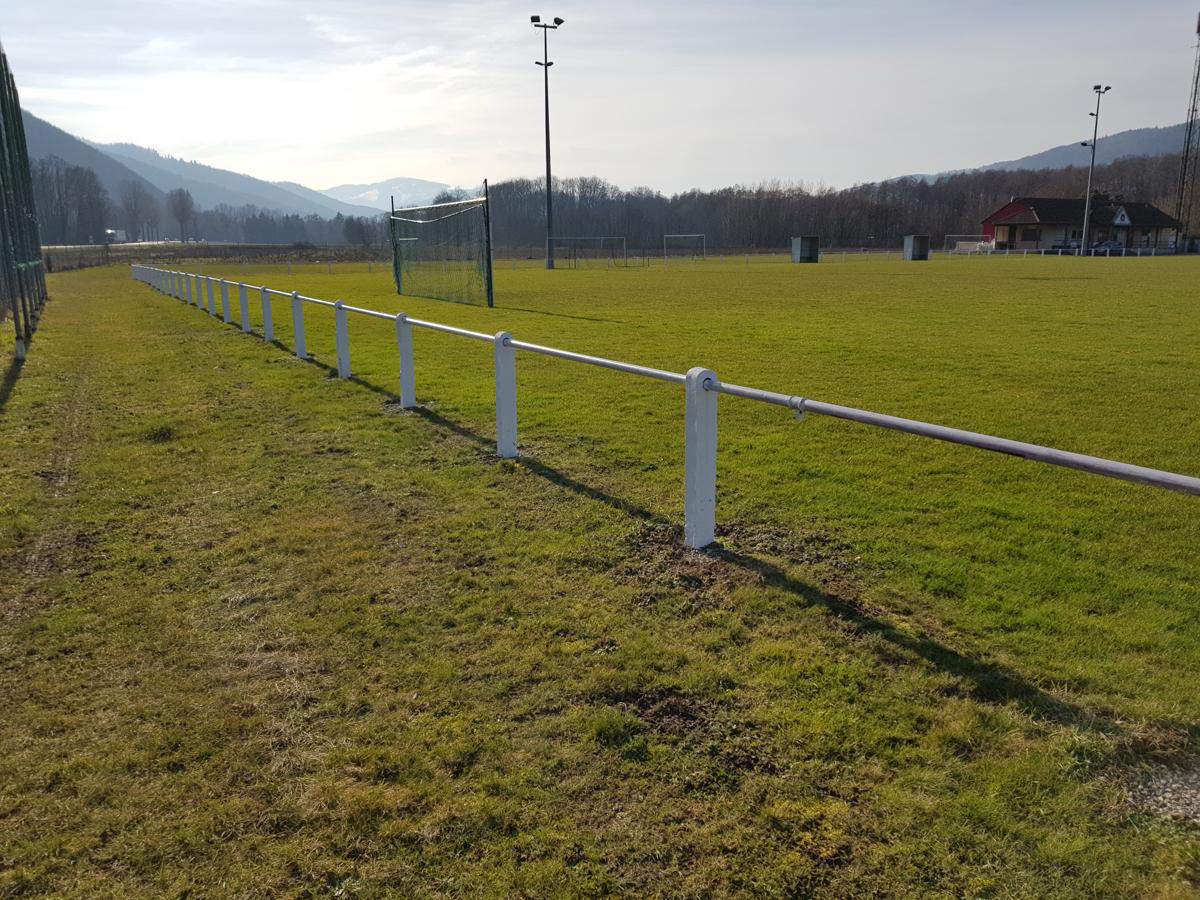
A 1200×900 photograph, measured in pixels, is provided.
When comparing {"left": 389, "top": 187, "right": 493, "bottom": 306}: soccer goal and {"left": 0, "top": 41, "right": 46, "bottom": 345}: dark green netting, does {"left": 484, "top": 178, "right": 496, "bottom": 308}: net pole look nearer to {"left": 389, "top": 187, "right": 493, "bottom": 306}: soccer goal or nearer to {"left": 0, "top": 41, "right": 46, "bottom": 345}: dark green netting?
{"left": 389, "top": 187, "right": 493, "bottom": 306}: soccer goal

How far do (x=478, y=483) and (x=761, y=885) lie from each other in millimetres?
4647

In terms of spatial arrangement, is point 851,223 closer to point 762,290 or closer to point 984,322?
point 762,290

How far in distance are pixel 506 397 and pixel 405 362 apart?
2.62 m

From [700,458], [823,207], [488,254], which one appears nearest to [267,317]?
[488,254]

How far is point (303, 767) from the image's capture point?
10.3 ft

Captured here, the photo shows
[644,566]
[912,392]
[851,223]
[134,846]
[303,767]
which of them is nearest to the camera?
[134,846]

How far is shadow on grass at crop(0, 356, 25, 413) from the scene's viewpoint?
1117 cm

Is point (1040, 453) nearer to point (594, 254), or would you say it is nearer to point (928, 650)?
point (928, 650)

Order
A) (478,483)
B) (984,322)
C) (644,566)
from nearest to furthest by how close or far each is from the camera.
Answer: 1. (644,566)
2. (478,483)
3. (984,322)

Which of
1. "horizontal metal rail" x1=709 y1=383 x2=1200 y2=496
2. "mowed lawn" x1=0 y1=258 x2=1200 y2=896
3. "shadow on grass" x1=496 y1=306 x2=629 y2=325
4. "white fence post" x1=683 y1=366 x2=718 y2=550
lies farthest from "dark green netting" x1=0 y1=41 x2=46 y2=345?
"horizontal metal rail" x1=709 y1=383 x2=1200 y2=496

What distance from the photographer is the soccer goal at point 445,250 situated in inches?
925

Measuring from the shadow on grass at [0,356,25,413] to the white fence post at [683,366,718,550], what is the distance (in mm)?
9304

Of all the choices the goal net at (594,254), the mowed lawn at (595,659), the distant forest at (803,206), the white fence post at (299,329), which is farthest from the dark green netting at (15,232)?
the distant forest at (803,206)

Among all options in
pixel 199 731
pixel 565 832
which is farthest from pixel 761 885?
pixel 199 731
